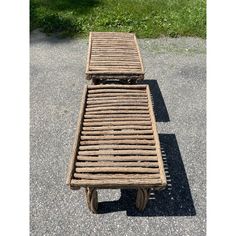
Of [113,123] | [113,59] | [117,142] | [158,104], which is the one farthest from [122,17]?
[117,142]

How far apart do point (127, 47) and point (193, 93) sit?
2060mm

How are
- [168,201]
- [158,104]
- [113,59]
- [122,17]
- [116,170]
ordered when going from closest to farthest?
[116,170] → [168,201] → [113,59] → [158,104] → [122,17]

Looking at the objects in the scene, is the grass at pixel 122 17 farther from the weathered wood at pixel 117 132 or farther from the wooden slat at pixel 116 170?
the wooden slat at pixel 116 170

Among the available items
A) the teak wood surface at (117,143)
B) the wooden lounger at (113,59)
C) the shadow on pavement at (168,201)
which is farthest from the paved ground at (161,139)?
the wooden lounger at (113,59)

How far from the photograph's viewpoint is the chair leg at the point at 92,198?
15.9 ft

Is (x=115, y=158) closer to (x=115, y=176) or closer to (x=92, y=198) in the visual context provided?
(x=115, y=176)

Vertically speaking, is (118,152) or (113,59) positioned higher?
(113,59)

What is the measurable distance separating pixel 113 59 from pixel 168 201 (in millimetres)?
3618

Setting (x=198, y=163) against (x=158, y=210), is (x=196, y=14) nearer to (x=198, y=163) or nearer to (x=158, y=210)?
(x=198, y=163)

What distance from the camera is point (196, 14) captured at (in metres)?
11.8

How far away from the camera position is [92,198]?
496cm

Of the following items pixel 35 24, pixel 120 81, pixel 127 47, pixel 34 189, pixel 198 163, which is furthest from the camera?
pixel 35 24

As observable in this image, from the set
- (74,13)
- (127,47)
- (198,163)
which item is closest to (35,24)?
(74,13)

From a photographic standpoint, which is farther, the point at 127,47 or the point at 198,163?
the point at 127,47
